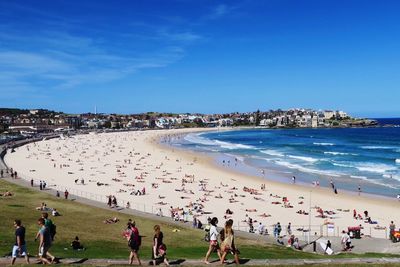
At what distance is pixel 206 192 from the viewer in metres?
37.9

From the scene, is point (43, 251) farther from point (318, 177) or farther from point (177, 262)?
point (318, 177)

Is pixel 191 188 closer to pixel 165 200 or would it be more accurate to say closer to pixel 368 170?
pixel 165 200

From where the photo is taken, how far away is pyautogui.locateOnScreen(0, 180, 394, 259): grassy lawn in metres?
14.1

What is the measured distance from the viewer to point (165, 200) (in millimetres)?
34344

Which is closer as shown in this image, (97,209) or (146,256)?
(146,256)

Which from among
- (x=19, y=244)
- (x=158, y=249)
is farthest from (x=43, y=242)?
(x=158, y=249)

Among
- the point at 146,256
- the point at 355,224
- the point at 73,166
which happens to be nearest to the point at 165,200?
the point at 355,224

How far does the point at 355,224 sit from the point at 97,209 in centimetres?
1414

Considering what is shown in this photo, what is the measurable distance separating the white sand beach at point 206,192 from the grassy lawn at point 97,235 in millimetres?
6273

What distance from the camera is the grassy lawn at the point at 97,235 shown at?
1412 cm

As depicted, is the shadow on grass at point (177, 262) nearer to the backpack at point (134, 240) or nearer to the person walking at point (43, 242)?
the backpack at point (134, 240)

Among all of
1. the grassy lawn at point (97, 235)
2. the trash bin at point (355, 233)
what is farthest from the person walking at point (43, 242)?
the trash bin at point (355, 233)

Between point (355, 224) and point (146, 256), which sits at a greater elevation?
point (146, 256)

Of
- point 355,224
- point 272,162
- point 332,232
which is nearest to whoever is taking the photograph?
point 332,232
